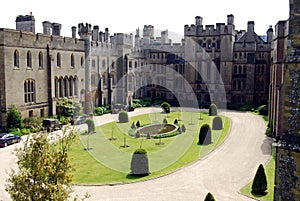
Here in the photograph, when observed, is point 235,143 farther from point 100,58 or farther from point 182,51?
point 182,51

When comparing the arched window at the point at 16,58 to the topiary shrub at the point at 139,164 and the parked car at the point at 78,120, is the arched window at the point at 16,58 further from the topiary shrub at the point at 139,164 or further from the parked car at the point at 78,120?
the topiary shrub at the point at 139,164

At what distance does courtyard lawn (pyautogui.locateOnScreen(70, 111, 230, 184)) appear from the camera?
72.3 ft

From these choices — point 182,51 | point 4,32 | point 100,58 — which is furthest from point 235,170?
point 182,51

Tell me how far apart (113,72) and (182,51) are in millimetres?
14244

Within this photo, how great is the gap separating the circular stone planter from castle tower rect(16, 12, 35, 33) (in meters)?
Answer: 18.7

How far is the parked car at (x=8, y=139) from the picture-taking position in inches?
1129

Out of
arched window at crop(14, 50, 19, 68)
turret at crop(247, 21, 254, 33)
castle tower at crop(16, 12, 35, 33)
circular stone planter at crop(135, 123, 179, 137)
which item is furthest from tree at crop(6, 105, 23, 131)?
turret at crop(247, 21, 254, 33)

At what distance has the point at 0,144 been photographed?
2850 centimetres

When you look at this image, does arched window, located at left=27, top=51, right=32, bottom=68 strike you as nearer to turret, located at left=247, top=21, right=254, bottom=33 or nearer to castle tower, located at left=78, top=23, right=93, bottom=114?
castle tower, located at left=78, top=23, right=93, bottom=114

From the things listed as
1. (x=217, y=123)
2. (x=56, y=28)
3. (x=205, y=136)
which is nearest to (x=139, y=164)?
(x=205, y=136)

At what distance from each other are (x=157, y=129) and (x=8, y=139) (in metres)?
14.7

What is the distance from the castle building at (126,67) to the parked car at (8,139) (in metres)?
4.41

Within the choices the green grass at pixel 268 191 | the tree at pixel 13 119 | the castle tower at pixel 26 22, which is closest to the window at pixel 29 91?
the tree at pixel 13 119

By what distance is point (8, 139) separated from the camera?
95.9 ft
